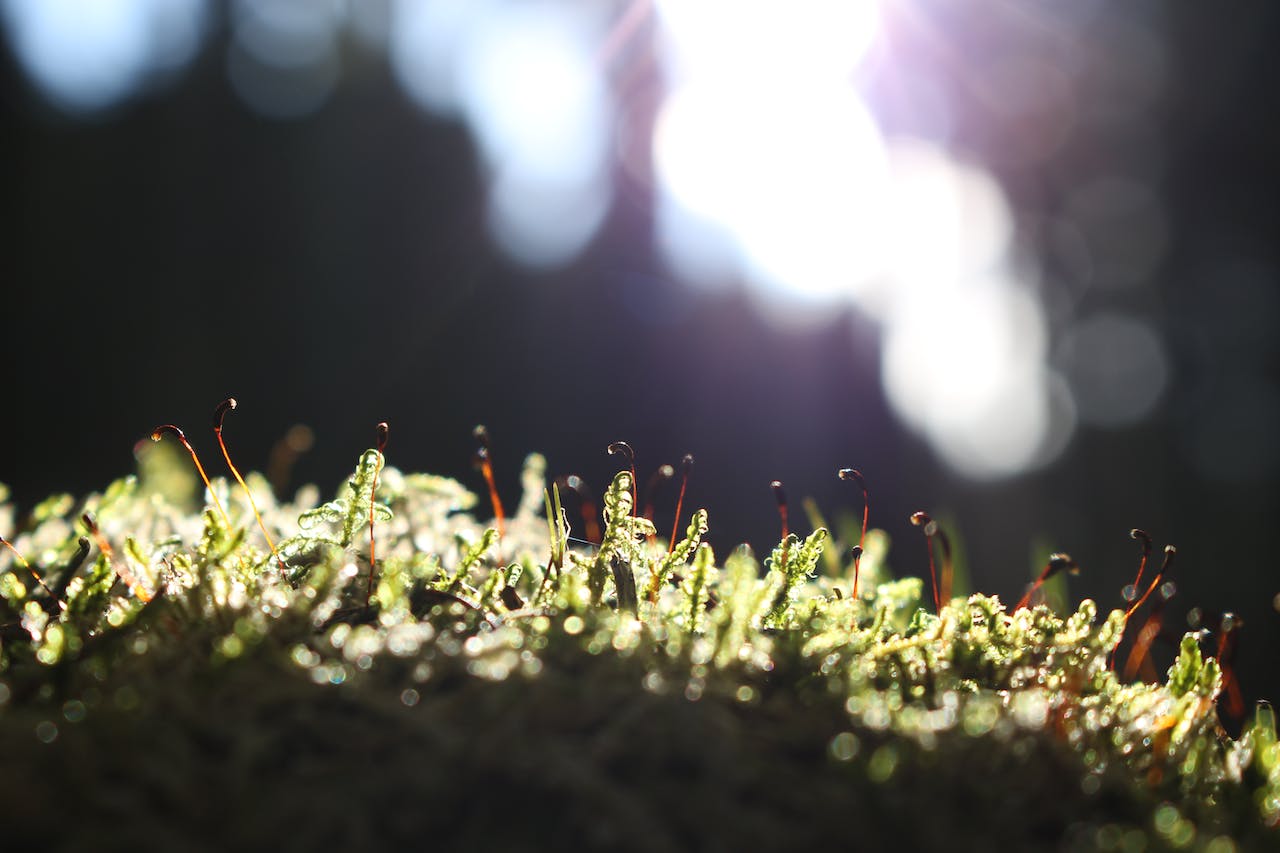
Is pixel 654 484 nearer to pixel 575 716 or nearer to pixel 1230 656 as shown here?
pixel 575 716

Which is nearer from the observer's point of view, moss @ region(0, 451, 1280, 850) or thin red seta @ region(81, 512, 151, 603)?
moss @ region(0, 451, 1280, 850)

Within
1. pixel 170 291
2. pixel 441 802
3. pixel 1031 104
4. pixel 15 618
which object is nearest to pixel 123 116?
pixel 170 291

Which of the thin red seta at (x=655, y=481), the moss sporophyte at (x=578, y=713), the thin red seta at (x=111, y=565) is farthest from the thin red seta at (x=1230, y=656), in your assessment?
the thin red seta at (x=111, y=565)

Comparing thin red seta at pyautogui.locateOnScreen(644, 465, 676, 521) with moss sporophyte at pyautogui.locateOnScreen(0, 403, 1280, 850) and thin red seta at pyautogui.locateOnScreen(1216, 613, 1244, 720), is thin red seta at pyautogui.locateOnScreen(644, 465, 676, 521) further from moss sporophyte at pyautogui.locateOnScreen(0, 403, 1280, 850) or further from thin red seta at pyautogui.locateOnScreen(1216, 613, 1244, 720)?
thin red seta at pyautogui.locateOnScreen(1216, 613, 1244, 720)

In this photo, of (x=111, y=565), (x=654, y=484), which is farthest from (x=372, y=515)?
(x=654, y=484)

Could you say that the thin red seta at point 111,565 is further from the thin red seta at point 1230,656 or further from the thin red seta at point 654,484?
the thin red seta at point 1230,656

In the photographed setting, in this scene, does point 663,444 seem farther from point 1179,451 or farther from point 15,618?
point 15,618

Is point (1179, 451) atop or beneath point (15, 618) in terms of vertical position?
beneath

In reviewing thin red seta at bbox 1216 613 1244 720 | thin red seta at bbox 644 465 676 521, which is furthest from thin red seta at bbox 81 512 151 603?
thin red seta at bbox 1216 613 1244 720
